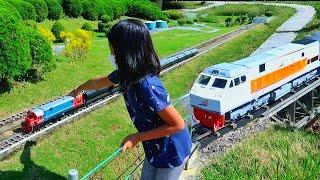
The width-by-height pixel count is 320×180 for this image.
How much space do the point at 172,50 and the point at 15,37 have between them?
48.1 feet

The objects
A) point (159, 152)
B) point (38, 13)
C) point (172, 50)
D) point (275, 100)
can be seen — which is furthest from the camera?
point (38, 13)

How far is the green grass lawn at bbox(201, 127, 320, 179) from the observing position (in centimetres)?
572

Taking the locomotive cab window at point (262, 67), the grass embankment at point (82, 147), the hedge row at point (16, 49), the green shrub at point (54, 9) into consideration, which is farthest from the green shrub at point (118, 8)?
the locomotive cab window at point (262, 67)

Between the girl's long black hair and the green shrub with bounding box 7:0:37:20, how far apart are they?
98.6ft

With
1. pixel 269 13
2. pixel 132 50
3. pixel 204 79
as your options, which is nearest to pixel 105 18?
pixel 269 13

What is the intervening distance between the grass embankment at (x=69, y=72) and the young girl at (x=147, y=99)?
48.1ft

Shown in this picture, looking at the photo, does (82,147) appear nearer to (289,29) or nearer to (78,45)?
(78,45)

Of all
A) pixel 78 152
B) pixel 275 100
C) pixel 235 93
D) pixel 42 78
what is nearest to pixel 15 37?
pixel 42 78

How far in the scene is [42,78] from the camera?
73.7 ft

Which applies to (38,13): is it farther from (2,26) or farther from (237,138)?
(237,138)

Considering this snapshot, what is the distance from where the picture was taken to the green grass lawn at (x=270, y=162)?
5.72 metres

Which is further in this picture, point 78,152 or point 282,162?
point 78,152

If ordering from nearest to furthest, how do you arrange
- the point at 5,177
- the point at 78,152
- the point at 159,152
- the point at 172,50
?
the point at 159,152 → the point at 5,177 → the point at 78,152 → the point at 172,50

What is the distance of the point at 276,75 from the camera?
18.2 m
